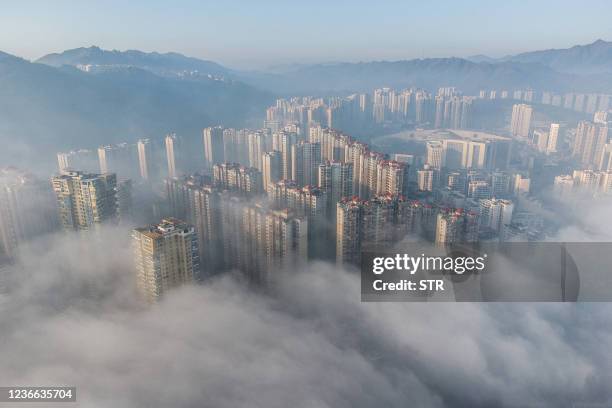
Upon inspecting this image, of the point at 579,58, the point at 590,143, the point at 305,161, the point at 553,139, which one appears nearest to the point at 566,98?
the point at 579,58

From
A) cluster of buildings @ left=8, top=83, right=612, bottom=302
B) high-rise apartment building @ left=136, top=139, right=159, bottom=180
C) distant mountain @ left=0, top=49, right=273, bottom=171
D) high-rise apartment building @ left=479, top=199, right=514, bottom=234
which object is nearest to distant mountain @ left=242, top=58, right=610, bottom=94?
distant mountain @ left=0, top=49, right=273, bottom=171

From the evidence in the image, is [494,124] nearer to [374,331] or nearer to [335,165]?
[335,165]

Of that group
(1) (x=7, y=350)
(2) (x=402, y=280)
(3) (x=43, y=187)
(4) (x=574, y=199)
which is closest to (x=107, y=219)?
(3) (x=43, y=187)

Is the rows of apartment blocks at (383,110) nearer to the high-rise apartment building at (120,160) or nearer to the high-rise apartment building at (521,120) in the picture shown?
the high-rise apartment building at (521,120)

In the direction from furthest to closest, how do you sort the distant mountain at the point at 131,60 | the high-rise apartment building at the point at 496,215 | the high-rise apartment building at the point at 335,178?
the distant mountain at the point at 131,60, the high-rise apartment building at the point at 335,178, the high-rise apartment building at the point at 496,215

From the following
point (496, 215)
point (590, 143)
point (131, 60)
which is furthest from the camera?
point (131, 60)

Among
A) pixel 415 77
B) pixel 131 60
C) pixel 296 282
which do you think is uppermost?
pixel 131 60
